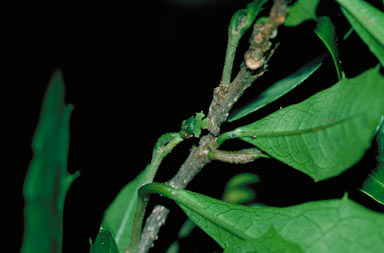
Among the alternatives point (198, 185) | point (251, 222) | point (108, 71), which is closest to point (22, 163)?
point (108, 71)

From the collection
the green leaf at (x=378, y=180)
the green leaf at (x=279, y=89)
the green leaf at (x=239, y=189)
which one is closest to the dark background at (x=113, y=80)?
the green leaf at (x=239, y=189)

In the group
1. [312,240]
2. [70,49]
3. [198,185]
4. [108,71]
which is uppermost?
[70,49]

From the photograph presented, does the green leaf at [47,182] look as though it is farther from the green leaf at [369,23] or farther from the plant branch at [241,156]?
the green leaf at [369,23]

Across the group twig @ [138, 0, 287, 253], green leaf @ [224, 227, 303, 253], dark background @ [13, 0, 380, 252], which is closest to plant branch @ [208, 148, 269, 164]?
twig @ [138, 0, 287, 253]

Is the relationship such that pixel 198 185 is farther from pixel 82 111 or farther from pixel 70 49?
pixel 70 49

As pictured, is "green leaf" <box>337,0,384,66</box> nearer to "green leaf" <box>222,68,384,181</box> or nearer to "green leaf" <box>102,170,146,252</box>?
"green leaf" <box>222,68,384,181</box>
